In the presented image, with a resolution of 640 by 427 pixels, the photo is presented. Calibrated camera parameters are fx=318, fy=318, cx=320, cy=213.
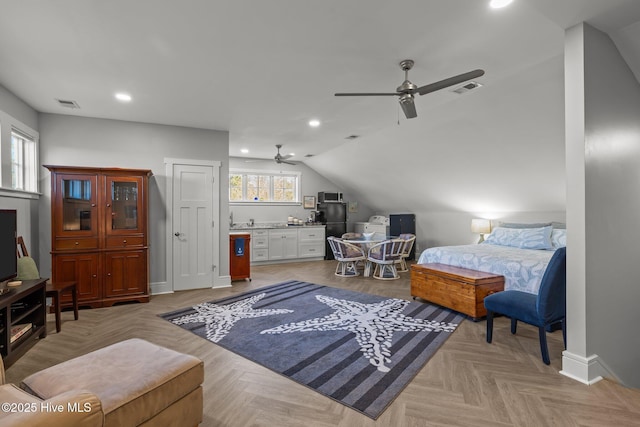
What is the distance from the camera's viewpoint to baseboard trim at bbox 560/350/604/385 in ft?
7.53

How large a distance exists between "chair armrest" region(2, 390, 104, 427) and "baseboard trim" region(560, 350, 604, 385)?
116 inches

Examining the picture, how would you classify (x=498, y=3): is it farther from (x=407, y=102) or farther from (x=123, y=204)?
(x=123, y=204)

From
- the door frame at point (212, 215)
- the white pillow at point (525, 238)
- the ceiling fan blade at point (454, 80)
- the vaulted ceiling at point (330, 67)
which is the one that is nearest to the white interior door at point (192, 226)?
the door frame at point (212, 215)

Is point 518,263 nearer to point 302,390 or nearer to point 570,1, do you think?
point 570,1

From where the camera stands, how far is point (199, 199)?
5230 millimetres

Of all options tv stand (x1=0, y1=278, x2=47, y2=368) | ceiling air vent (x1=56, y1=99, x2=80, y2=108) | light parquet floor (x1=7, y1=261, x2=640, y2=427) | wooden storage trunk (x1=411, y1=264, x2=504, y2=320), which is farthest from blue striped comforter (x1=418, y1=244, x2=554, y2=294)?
ceiling air vent (x1=56, y1=99, x2=80, y2=108)

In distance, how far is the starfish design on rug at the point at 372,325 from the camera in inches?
115

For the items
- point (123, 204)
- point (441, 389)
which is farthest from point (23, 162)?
point (441, 389)

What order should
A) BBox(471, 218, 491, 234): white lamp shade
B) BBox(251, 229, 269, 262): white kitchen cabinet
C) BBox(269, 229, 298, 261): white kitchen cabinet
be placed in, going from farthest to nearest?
BBox(269, 229, 298, 261): white kitchen cabinet
BBox(251, 229, 269, 262): white kitchen cabinet
BBox(471, 218, 491, 234): white lamp shade

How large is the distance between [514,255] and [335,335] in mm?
2650

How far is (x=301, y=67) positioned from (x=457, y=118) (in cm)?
257

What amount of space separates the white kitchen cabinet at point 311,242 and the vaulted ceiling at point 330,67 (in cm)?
299

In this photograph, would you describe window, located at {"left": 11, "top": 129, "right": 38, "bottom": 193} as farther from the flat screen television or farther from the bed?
the bed

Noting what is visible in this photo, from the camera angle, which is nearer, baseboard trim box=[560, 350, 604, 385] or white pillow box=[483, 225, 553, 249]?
baseboard trim box=[560, 350, 604, 385]
